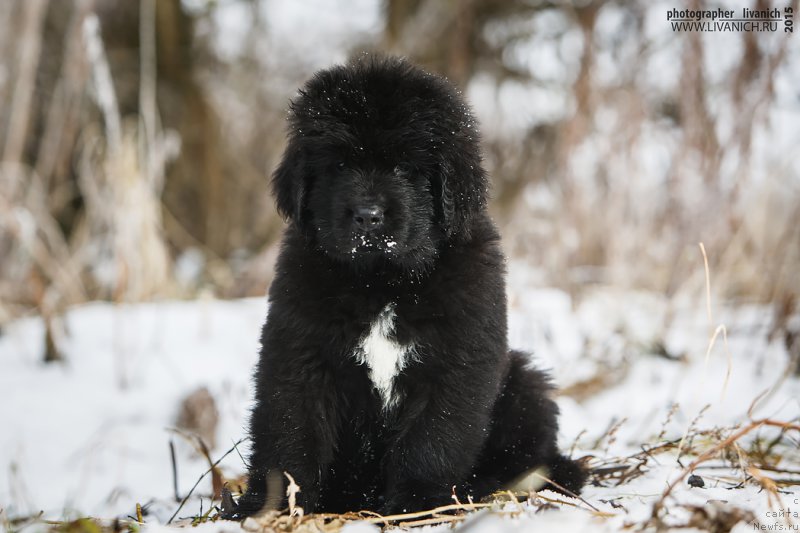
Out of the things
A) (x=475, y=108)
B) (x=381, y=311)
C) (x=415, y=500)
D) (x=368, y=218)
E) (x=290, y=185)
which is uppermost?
(x=475, y=108)

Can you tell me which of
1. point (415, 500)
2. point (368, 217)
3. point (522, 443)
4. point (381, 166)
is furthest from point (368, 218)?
point (522, 443)

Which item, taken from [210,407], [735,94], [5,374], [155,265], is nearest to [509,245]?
[735,94]

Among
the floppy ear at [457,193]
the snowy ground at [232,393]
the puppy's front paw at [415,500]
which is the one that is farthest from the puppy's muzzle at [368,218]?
the snowy ground at [232,393]

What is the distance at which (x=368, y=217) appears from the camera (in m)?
2.40

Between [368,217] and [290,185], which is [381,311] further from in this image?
[290,185]

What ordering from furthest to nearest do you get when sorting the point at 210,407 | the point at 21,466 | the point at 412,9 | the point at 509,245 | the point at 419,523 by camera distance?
the point at 412,9 < the point at 509,245 < the point at 210,407 < the point at 21,466 < the point at 419,523

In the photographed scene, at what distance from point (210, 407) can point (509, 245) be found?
4.97 metres

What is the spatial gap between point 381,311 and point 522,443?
853mm

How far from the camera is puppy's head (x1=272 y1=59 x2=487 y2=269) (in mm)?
2459

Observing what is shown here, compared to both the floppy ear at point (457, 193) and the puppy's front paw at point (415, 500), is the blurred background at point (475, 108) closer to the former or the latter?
the floppy ear at point (457, 193)

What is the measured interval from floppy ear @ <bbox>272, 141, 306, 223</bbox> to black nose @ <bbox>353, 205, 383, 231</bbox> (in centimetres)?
29

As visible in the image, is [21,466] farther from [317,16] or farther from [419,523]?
[317,16]

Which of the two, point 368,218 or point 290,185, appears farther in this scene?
point 290,185

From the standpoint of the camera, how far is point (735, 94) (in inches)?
202
